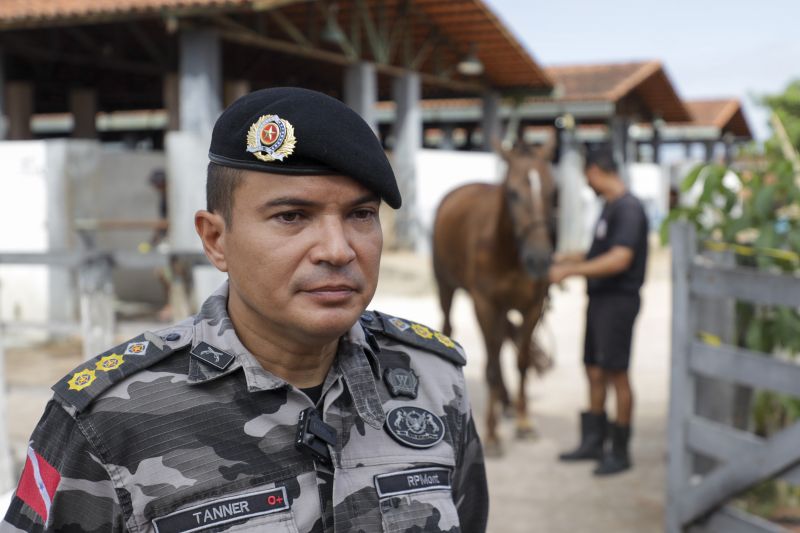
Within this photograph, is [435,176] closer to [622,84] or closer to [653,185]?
[622,84]

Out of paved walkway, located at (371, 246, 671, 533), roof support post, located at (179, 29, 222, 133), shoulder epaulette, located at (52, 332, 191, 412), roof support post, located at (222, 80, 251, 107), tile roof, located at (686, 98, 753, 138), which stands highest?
tile roof, located at (686, 98, 753, 138)

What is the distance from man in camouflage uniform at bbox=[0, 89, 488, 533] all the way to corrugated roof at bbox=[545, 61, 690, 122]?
57.5ft

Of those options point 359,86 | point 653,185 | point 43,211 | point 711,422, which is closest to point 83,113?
Answer: point 359,86

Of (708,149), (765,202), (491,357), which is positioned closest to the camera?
(765,202)

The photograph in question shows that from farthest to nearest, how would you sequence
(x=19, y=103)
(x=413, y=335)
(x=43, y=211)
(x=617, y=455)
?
1. (x=19, y=103)
2. (x=43, y=211)
3. (x=617, y=455)
4. (x=413, y=335)

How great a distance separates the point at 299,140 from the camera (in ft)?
3.96

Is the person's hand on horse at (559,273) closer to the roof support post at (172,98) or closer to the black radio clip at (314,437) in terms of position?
the black radio clip at (314,437)

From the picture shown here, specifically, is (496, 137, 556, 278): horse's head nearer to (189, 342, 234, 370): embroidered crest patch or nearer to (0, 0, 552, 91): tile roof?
(189, 342, 234, 370): embroidered crest patch

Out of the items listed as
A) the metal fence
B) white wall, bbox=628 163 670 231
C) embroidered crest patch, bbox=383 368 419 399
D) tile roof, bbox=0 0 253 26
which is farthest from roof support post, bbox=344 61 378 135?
embroidered crest patch, bbox=383 368 419 399

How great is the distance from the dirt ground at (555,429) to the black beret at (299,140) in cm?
335

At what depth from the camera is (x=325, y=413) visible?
4.35 ft

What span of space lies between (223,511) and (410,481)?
30 centimetres

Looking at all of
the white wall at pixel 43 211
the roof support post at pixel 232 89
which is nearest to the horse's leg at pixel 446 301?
the white wall at pixel 43 211

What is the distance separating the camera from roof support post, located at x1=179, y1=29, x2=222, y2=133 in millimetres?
9766
